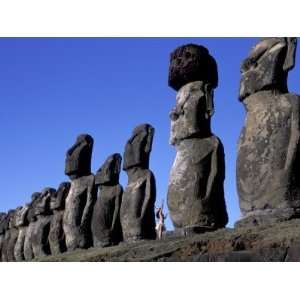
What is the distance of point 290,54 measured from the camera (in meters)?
8.19

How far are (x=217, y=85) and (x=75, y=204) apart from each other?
4897mm

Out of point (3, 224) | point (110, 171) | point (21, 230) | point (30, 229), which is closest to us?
point (110, 171)

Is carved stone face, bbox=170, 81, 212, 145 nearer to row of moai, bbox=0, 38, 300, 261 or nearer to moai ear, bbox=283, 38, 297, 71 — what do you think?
row of moai, bbox=0, 38, 300, 261

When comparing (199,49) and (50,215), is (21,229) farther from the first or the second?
(199,49)

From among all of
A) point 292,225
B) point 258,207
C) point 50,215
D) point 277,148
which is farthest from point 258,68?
point 50,215

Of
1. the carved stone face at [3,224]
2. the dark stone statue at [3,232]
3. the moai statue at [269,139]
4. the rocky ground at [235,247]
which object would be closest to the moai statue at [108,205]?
the rocky ground at [235,247]

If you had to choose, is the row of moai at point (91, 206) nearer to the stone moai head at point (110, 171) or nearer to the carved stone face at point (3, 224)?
the stone moai head at point (110, 171)

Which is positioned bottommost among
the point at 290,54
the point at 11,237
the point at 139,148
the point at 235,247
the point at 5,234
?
the point at 235,247

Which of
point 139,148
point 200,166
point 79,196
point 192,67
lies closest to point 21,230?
point 79,196

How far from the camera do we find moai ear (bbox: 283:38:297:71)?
321 inches

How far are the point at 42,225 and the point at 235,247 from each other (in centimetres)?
1021

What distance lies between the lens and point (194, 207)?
8.78 meters

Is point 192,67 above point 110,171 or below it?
above

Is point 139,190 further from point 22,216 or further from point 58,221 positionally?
point 22,216
